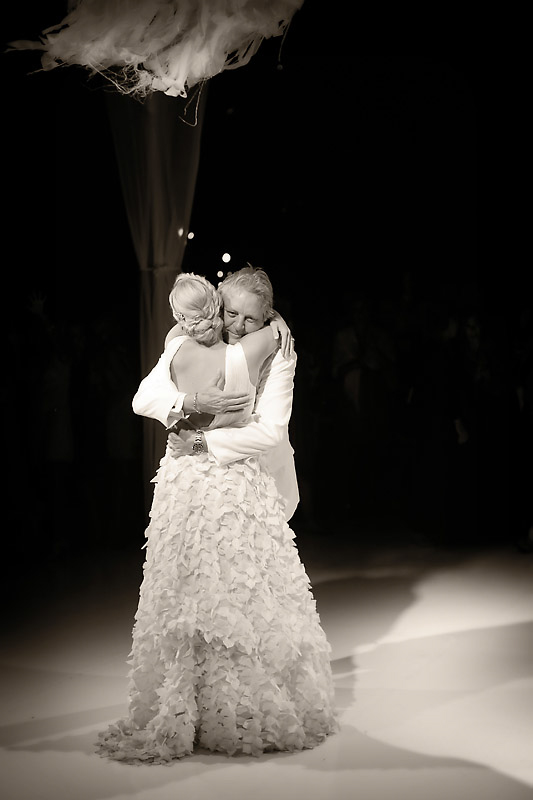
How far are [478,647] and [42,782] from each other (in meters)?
2.11

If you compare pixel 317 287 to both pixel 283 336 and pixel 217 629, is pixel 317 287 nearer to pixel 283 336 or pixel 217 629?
pixel 283 336

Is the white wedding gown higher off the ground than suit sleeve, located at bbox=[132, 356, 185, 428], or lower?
lower

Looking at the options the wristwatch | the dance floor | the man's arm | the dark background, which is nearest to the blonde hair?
the man's arm

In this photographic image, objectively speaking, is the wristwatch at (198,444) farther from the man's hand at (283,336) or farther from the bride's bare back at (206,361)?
the man's hand at (283,336)

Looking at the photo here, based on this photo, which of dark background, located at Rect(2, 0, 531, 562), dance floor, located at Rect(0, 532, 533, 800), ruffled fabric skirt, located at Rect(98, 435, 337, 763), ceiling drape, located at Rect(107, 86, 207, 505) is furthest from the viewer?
dark background, located at Rect(2, 0, 531, 562)

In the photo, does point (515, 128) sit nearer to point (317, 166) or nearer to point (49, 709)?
point (317, 166)

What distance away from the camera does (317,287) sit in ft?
26.1

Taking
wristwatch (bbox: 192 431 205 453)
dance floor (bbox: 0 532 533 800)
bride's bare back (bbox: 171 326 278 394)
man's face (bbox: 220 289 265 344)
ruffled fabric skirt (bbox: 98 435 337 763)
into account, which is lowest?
dance floor (bbox: 0 532 533 800)

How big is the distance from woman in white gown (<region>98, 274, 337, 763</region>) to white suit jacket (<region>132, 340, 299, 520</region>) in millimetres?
47

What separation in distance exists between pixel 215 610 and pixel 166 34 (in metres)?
2.03

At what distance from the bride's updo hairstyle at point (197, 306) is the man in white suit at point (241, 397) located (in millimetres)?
88

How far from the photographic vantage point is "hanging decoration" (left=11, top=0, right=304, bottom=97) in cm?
381

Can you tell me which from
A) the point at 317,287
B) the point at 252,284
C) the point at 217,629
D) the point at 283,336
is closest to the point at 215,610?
the point at 217,629

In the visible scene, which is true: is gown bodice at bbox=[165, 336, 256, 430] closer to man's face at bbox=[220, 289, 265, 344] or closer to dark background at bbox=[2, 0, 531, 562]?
man's face at bbox=[220, 289, 265, 344]
